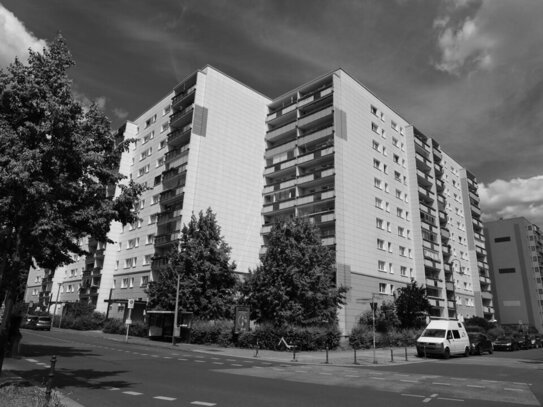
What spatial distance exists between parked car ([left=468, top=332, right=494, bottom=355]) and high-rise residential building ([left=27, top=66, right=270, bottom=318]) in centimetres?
2569

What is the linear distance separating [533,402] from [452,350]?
58.9ft

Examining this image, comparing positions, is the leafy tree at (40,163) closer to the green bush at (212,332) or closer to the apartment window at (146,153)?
the green bush at (212,332)

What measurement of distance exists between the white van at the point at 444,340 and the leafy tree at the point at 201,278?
16.8 metres

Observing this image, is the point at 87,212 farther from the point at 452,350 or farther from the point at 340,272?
the point at 340,272

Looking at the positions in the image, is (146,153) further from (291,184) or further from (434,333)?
(434,333)

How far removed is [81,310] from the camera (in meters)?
53.9

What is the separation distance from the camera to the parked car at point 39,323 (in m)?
44.2

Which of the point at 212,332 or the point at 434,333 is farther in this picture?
the point at 212,332

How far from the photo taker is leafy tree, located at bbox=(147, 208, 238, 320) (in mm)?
36156

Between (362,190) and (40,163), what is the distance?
41.1m

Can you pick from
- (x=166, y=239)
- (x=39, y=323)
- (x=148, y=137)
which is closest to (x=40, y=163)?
(x=166, y=239)

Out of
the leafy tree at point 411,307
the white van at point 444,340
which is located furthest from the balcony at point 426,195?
the white van at point 444,340

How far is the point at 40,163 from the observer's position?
8.91 metres

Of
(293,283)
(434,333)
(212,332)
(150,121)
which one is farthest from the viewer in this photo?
(150,121)
